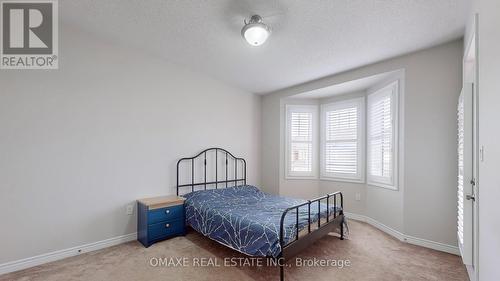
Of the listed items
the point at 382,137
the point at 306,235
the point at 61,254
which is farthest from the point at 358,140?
the point at 61,254

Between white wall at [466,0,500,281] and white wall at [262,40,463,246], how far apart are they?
4.09 feet

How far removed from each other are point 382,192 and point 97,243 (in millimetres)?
3913

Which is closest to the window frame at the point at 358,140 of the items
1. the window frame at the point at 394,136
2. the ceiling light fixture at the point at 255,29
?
the window frame at the point at 394,136

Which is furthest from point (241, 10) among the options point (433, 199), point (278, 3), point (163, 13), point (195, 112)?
point (433, 199)

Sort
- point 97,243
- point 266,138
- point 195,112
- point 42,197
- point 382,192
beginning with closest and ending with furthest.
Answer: point 42,197 < point 97,243 < point 382,192 < point 195,112 < point 266,138

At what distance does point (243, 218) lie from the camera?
2383 millimetres

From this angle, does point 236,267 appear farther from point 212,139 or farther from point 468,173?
point 468,173

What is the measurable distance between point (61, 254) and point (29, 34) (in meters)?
2.37

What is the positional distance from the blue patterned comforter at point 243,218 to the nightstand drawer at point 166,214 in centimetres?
10

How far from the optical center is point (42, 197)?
2.39 meters

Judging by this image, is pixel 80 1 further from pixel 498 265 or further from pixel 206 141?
pixel 498 265

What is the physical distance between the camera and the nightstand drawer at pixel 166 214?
281cm

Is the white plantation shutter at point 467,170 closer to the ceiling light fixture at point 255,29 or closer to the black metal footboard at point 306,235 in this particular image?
the black metal footboard at point 306,235

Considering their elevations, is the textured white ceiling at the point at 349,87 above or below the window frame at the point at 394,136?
above
